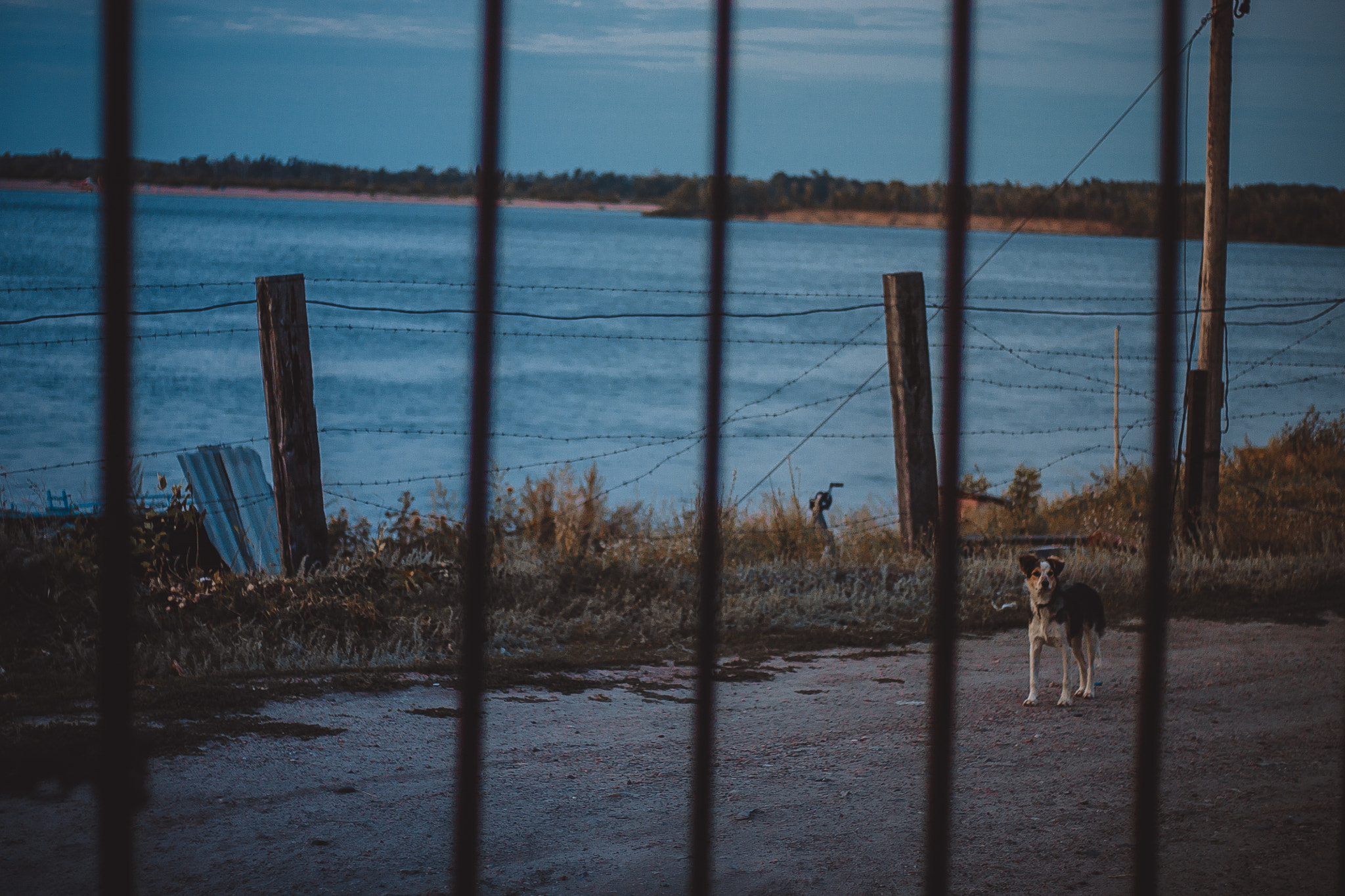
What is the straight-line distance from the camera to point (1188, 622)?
6645 mm

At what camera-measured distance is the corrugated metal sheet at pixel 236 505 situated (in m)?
6.94

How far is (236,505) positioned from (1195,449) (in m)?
6.55

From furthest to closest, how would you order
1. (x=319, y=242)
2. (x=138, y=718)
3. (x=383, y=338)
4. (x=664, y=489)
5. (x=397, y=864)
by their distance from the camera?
(x=319, y=242), (x=383, y=338), (x=664, y=489), (x=138, y=718), (x=397, y=864)

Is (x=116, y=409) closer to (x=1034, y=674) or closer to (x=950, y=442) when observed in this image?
(x=950, y=442)

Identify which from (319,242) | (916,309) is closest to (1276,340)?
(916,309)

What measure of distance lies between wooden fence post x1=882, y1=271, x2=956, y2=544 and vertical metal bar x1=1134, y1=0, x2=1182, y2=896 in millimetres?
5451

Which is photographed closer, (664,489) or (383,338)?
(664,489)

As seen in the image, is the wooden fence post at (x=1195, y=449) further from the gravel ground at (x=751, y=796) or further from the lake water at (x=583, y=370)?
the gravel ground at (x=751, y=796)

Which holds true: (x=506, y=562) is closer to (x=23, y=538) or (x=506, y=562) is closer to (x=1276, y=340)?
(x=23, y=538)

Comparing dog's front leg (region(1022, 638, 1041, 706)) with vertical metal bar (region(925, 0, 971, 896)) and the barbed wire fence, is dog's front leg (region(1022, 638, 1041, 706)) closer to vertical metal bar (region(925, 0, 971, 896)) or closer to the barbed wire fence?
the barbed wire fence

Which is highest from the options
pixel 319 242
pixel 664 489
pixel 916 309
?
pixel 319 242

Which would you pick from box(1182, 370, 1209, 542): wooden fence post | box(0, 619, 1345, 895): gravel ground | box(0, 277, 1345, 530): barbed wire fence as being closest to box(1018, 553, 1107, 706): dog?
box(0, 619, 1345, 895): gravel ground

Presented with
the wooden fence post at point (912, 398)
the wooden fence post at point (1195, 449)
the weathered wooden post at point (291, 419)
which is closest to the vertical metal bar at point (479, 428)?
the weathered wooden post at point (291, 419)

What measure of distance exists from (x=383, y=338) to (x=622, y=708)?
3307 cm
